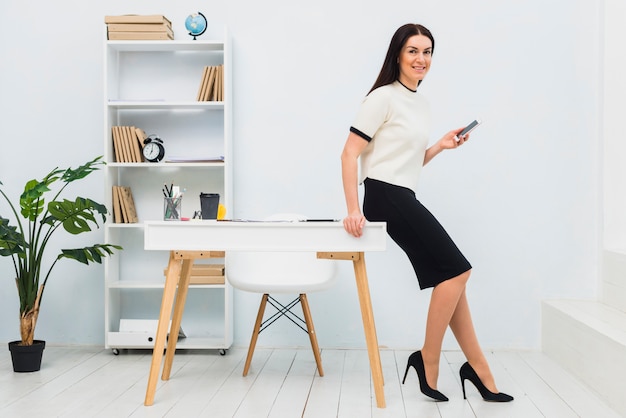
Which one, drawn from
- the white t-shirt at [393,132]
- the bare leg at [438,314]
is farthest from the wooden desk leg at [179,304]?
the bare leg at [438,314]

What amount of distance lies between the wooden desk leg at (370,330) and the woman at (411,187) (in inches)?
8.4

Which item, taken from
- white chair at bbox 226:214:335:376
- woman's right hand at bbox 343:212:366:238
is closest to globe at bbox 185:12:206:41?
white chair at bbox 226:214:335:376

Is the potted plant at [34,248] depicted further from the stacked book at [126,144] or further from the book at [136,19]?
the book at [136,19]

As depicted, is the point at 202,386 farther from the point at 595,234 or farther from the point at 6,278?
the point at 595,234

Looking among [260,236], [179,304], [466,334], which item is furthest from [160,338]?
[466,334]

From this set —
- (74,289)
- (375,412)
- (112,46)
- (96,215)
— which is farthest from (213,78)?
(375,412)

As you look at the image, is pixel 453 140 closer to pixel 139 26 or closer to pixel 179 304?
pixel 179 304

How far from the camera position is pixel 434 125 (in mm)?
4379

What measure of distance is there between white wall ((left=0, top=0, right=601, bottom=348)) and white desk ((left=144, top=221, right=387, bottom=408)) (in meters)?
1.34

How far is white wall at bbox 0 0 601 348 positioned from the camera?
14.2ft

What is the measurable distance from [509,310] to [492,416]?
59.0 inches

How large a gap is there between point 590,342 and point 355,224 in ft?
4.34

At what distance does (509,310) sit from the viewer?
436 centimetres

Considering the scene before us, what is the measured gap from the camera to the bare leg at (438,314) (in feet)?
10.0
